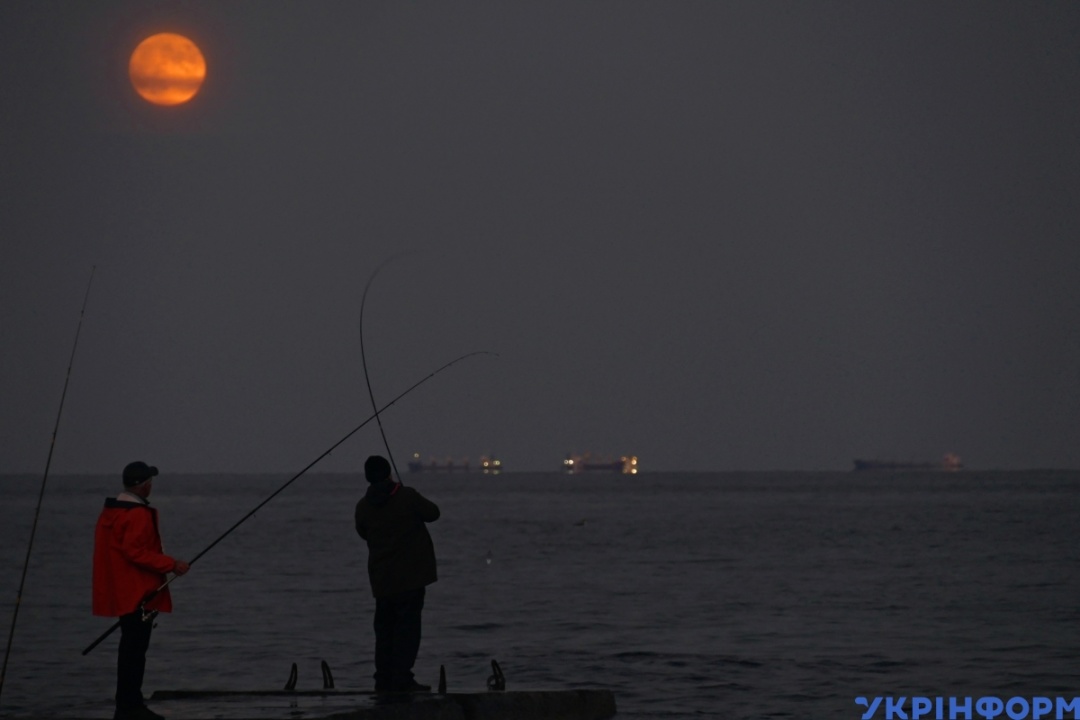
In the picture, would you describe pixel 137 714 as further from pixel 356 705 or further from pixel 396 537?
pixel 396 537

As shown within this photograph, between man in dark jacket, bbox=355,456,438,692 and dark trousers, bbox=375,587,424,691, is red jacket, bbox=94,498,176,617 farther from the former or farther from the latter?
dark trousers, bbox=375,587,424,691

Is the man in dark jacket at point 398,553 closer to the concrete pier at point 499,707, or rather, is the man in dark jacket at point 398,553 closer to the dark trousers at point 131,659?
the concrete pier at point 499,707

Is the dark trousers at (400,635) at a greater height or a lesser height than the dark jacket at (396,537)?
lesser

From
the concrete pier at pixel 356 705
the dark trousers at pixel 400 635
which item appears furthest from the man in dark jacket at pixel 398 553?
the concrete pier at pixel 356 705

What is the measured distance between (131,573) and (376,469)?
6.86ft

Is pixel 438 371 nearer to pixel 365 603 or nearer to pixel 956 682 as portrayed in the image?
pixel 956 682

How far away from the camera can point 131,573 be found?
820cm

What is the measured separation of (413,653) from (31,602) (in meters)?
19.9

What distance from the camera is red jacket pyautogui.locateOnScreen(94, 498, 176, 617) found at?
812 cm

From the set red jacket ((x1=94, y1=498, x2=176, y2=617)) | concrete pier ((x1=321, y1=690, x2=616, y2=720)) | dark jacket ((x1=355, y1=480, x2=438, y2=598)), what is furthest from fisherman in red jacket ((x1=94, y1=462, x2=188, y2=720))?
dark jacket ((x1=355, y1=480, x2=438, y2=598))

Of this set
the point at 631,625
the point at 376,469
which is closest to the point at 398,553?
the point at 376,469

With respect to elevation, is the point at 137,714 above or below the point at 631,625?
below

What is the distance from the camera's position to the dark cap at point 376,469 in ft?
32.2

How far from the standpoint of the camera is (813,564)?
38219mm
